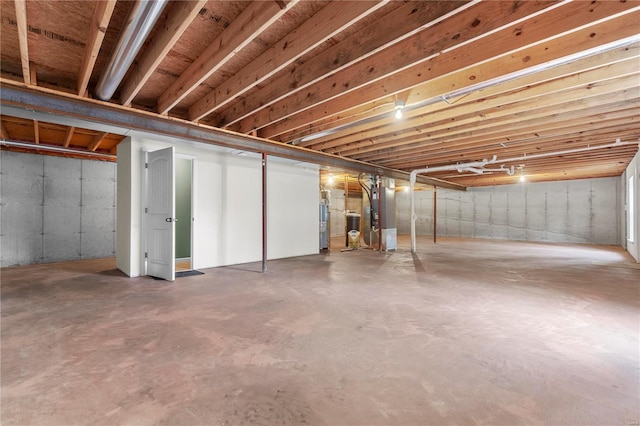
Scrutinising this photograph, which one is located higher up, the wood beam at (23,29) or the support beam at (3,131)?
the support beam at (3,131)

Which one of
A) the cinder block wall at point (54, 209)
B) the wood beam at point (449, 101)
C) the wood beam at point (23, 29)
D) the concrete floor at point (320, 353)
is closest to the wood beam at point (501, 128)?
the wood beam at point (449, 101)

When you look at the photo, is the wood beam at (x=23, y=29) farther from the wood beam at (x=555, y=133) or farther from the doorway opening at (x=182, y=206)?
the wood beam at (x=555, y=133)

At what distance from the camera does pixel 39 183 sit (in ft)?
19.2

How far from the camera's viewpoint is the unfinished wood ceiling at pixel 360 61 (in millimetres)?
2064

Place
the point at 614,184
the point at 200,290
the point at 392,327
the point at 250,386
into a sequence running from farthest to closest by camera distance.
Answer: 1. the point at 614,184
2. the point at 200,290
3. the point at 392,327
4. the point at 250,386

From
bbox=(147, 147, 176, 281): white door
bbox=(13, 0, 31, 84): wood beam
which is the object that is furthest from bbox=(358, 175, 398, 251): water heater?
bbox=(13, 0, 31, 84): wood beam

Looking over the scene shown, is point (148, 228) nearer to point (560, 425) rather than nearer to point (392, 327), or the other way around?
point (392, 327)

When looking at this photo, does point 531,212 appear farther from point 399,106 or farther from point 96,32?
point 96,32

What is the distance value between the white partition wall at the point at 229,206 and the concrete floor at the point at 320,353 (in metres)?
1.18

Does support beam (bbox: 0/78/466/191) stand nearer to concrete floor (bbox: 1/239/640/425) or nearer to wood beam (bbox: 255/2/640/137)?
wood beam (bbox: 255/2/640/137)

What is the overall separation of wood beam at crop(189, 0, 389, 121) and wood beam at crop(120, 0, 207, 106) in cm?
75

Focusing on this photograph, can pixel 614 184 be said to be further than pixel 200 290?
Yes

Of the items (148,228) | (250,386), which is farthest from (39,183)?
(250,386)

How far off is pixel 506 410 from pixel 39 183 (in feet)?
26.3
